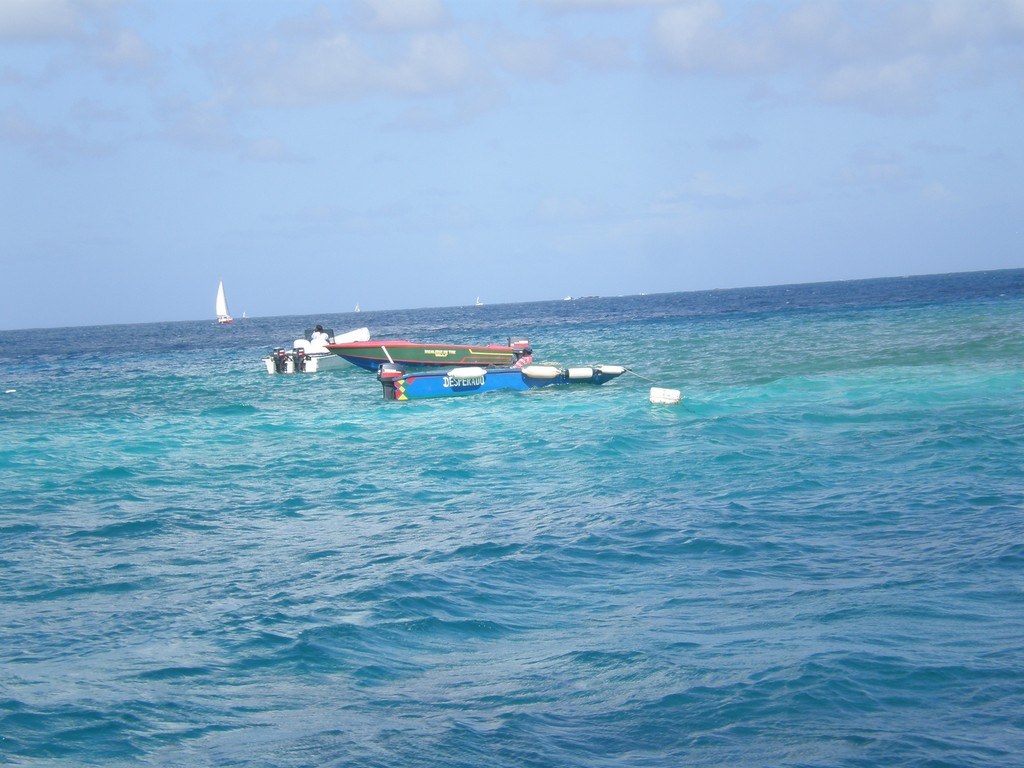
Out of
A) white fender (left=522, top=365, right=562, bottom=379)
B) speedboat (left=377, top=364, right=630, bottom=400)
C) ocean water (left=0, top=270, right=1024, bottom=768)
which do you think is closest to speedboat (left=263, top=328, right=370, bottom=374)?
speedboat (left=377, top=364, right=630, bottom=400)

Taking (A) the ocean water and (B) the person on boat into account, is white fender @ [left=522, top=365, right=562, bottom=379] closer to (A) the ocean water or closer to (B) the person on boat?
(B) the person on boat

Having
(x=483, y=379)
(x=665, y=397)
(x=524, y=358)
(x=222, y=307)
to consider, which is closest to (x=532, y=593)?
(x=665, y=397)

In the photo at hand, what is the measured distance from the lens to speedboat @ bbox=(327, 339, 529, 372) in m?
32.2

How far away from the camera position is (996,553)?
31.2 feet

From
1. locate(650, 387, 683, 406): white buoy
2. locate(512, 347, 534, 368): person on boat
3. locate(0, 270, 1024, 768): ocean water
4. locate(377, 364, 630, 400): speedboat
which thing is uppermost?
locate(512, 347, 534, 368): person on boat

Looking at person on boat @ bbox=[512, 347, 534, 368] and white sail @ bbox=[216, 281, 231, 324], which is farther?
white sail @ bbox=[216, 281, 231, 324]

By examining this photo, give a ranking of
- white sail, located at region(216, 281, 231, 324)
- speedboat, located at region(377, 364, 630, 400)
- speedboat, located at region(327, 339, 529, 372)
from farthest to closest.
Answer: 1. white sail, located at region(216, 281, 231, 324)
2. speedboat, located at region(327, 339, 529, 372)
3. speedboat, located at region(377, 364, 630, 400)

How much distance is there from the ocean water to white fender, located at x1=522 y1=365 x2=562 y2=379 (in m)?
6.12

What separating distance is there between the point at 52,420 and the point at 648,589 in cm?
2101

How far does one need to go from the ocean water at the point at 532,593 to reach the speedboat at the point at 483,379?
5.84 m

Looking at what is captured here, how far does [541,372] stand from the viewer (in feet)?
89.2

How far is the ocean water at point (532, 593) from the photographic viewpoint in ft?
→ 20.2

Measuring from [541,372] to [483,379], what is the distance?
1.65m

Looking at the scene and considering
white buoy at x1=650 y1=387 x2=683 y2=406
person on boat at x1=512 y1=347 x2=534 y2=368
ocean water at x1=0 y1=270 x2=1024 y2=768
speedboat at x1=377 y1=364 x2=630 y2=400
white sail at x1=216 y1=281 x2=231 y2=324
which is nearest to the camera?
ocean water at x1=0 y1=270 x2=1024 y2=768
